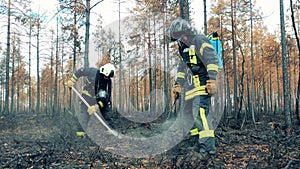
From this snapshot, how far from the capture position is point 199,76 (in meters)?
4.14

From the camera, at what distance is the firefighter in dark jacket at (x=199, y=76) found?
3.85m

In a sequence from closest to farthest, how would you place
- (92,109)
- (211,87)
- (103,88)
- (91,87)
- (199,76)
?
(211,87) → (199,76) → (92,109) → (103,88) → (91,87)

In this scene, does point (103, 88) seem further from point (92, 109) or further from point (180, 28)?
point (180, 28)

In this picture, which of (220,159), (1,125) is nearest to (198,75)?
(220,159)

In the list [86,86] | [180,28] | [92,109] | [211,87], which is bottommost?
[92,109]

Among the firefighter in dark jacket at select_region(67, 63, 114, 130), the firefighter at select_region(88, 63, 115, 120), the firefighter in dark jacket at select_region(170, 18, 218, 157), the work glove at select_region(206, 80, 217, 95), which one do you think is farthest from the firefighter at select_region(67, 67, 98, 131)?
the work glove at select_region(206, 80, 217, 95)

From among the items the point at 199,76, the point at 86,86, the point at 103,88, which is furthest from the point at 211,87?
the point at 86,86

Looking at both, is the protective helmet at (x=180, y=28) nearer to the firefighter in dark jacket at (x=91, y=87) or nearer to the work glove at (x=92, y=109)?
the firefighter in dark jacket at (x=91, y=87)

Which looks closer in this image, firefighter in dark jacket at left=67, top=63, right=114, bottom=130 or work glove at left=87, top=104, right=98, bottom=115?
work glove at left=87, top=104, right=98, bottom=115

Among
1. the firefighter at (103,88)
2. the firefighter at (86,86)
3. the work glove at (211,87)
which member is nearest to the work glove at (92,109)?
the firefighter at (103,88)

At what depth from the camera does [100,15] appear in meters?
12.4

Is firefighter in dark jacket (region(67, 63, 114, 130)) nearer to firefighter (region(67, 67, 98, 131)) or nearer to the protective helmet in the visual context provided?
firefighter (region(67, 67, 98, 131))

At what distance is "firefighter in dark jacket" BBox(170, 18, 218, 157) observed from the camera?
152 inches

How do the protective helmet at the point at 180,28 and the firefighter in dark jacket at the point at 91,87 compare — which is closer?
the protective helmet at the point at 180,28
